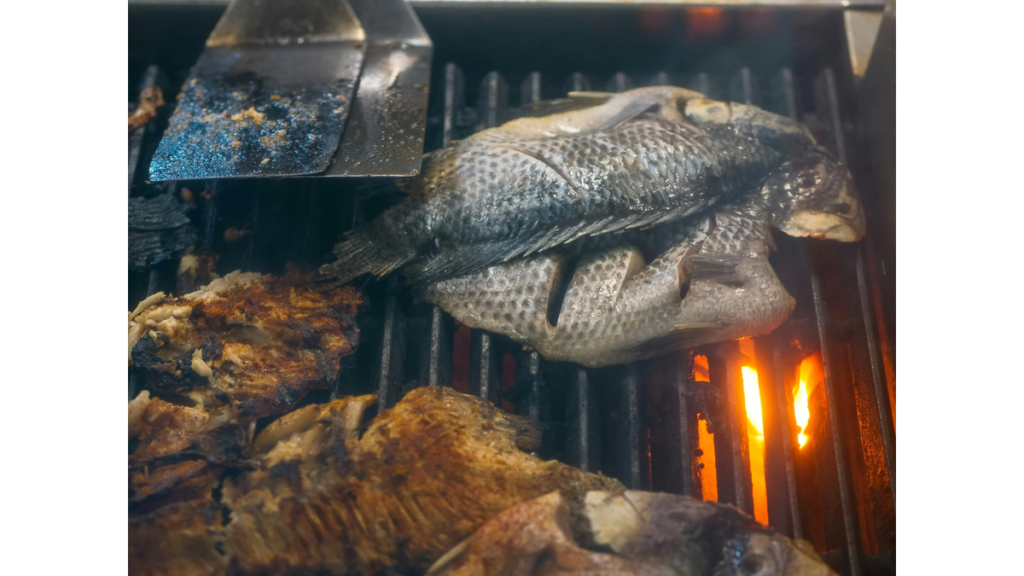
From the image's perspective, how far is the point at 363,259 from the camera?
1783 mm

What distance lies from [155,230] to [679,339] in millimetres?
1535

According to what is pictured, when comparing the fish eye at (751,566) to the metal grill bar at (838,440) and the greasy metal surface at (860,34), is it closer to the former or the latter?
the metal grill bar at (838,440)

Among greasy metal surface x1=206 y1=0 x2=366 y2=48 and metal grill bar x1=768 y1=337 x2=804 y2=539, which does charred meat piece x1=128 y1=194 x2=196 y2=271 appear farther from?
metal grill bar x1=768 y1=337 x2=804 y2=539

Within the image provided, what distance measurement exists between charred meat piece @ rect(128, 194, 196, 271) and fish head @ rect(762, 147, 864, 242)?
1745 millimetres

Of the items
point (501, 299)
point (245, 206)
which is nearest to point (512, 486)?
point (501, 299)

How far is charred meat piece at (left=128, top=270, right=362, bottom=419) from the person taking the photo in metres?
1.56

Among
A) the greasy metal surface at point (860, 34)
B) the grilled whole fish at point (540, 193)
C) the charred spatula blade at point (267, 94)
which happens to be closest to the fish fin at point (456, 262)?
the grilled whole fish at point (540, 193)

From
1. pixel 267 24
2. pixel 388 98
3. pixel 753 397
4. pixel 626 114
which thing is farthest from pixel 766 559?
pixel 267 24

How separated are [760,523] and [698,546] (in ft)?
0.61

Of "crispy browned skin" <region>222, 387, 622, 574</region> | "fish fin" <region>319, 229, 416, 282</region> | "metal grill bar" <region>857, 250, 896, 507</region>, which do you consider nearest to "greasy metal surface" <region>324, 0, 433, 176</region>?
"fish fin" <region>319, 229, 416, 282</region>

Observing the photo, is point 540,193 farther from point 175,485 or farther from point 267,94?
point 175,485

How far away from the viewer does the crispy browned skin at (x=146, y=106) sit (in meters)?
2.18
